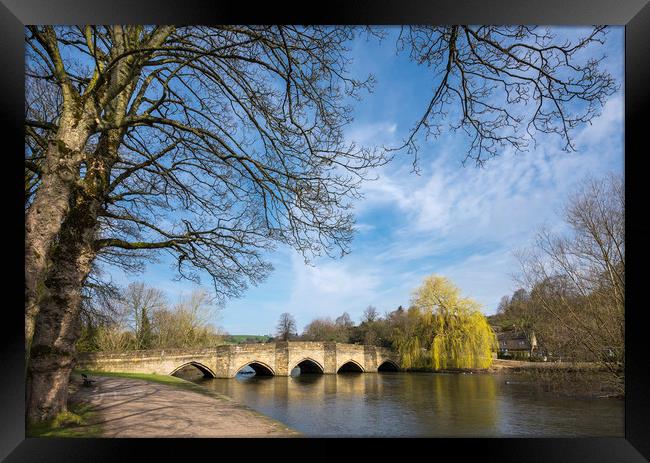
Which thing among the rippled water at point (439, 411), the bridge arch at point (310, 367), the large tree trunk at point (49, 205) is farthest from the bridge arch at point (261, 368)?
the large tree trunk at point (49, 205)

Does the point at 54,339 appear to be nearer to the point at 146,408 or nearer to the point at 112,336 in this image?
the point at 146,408

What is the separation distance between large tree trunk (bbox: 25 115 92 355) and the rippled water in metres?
6.03

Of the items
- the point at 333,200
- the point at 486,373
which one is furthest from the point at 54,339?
the point at 486,373

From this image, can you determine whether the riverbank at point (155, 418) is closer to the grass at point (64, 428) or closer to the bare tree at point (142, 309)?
the grass at point (64, 428)

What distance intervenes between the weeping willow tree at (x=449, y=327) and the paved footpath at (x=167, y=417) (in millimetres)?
14019

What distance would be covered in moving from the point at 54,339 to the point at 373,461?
2996mm

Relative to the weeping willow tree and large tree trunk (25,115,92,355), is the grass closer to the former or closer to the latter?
large tree trunk (25,115,92,355)

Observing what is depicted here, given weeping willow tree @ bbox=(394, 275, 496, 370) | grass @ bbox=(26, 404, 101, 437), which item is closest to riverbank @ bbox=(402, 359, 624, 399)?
weeping willow tree @ bbox=(394, 275, 496, 370)

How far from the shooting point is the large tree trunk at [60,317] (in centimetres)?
345
